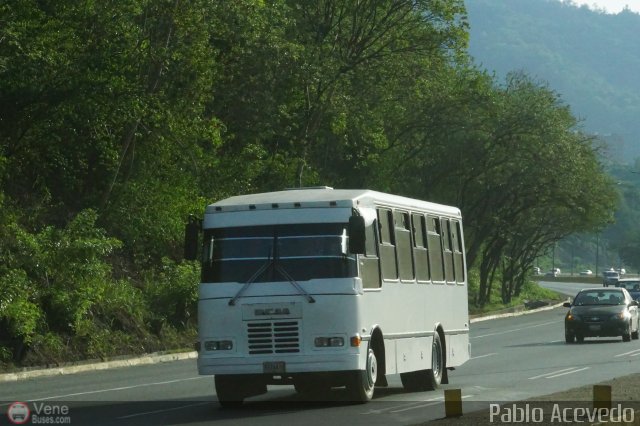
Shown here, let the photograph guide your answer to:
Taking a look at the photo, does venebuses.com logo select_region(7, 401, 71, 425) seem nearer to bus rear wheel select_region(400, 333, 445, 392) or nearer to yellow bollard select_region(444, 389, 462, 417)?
yellow bollard select_region(444, 389, 462, 417)

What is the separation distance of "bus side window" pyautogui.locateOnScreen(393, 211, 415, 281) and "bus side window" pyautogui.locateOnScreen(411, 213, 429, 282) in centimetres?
28

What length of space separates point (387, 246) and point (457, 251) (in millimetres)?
4708

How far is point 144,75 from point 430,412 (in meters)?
22.2

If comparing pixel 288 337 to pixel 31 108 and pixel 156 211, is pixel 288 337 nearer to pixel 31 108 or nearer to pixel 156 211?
pixel 31 108

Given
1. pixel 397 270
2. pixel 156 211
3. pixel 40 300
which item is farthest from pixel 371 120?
pixel 397 270

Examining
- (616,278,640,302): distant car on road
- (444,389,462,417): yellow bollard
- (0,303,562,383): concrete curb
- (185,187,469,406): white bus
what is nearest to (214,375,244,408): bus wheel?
(185,187,469,406): white bus

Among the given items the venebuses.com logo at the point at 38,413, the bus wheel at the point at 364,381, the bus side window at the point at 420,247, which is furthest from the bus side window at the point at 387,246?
the venebuses.com logo at the point at 38,413

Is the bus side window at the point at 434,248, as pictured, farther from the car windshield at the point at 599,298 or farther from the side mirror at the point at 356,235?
the car windshield at the point at 599,298

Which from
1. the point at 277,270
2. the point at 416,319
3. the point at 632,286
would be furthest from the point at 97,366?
the point at 632,286

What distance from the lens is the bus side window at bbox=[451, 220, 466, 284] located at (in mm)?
24828

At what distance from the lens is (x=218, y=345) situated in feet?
62.0

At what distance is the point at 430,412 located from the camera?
59.5 feet

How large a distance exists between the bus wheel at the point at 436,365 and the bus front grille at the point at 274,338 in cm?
425

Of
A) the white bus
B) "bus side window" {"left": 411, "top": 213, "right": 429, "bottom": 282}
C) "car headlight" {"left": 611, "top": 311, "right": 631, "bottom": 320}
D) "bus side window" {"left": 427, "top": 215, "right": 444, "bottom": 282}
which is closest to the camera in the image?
the white bus
